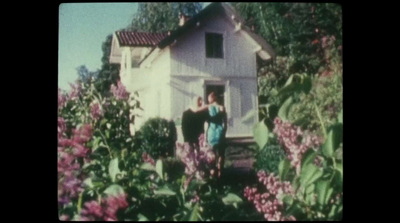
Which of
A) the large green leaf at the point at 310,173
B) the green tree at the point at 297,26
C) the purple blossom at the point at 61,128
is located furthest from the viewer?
the green tree at the point at 297,26

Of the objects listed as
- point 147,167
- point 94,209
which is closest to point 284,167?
point 147,167

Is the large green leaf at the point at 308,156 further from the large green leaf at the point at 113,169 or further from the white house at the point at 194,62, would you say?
the large green leaf at the point at 113,169

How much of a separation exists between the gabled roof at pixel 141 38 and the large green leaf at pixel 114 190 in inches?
20.0

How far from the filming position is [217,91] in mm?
1280

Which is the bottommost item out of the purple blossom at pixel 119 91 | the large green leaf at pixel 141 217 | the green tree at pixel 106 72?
the large green leaf at pixel 141 217

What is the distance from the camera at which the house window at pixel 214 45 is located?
130cm

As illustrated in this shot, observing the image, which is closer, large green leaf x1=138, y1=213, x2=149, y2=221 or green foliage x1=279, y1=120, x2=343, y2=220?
green foliage x1=279, y1=120, x2=343, y2=220

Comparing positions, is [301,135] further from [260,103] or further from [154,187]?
[154,187]

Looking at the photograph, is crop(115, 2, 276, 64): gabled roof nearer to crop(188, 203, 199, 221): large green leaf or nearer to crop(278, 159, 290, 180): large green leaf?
crop(278, 159, 290, 180): large green leaf

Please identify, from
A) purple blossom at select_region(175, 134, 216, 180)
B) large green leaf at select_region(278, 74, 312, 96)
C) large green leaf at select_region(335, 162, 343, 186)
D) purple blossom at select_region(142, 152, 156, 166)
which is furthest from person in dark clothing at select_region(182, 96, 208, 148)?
large green leaf at select_region(335, 162, 343, 186)

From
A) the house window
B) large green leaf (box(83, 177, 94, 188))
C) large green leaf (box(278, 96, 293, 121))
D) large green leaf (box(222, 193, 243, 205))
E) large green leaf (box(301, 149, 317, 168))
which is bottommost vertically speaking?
large green leaf (box(222, 193, 243, 205))

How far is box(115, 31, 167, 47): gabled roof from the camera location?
51.4 inches

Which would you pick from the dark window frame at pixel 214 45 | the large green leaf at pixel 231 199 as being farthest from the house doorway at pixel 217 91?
the large green leaf at pixel 231 199
